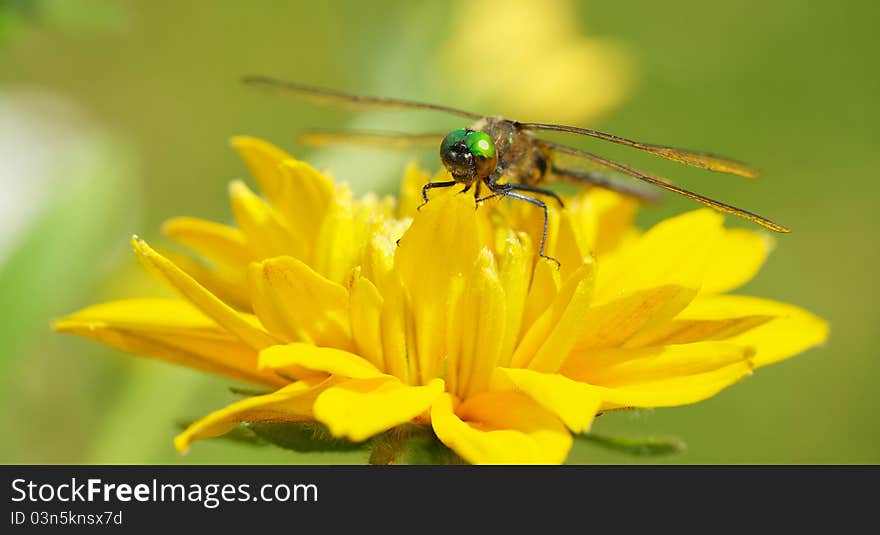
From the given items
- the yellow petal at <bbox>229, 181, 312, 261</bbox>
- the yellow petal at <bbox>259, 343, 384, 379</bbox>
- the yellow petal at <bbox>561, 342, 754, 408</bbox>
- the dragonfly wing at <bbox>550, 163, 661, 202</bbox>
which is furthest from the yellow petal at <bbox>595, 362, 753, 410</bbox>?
the dragonfly wing at <bbox>550, 163, 661, 202</bbox>

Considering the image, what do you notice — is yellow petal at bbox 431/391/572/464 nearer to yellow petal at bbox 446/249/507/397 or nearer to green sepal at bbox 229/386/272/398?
yellow petal at bbox 446/249/507/397

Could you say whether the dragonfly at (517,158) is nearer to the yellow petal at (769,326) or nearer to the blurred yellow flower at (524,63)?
the yellow petal at (769,326)

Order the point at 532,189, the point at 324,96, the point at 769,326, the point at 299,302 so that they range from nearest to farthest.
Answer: the point at 299,302 < the point at 769,326 < the point at 532,189 < the point at 324,96

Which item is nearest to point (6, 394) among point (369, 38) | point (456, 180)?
point (456, 180)

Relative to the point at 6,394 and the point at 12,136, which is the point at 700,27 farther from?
the point at 6,394

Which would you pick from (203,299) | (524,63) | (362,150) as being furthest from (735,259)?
(524,63)

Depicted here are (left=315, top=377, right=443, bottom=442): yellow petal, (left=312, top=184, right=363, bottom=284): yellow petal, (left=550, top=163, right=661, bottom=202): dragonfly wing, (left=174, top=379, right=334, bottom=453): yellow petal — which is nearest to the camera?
(left=315, top=377, right=443, bottom=442): yellow petal

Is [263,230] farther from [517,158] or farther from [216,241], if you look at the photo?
[517,158]
